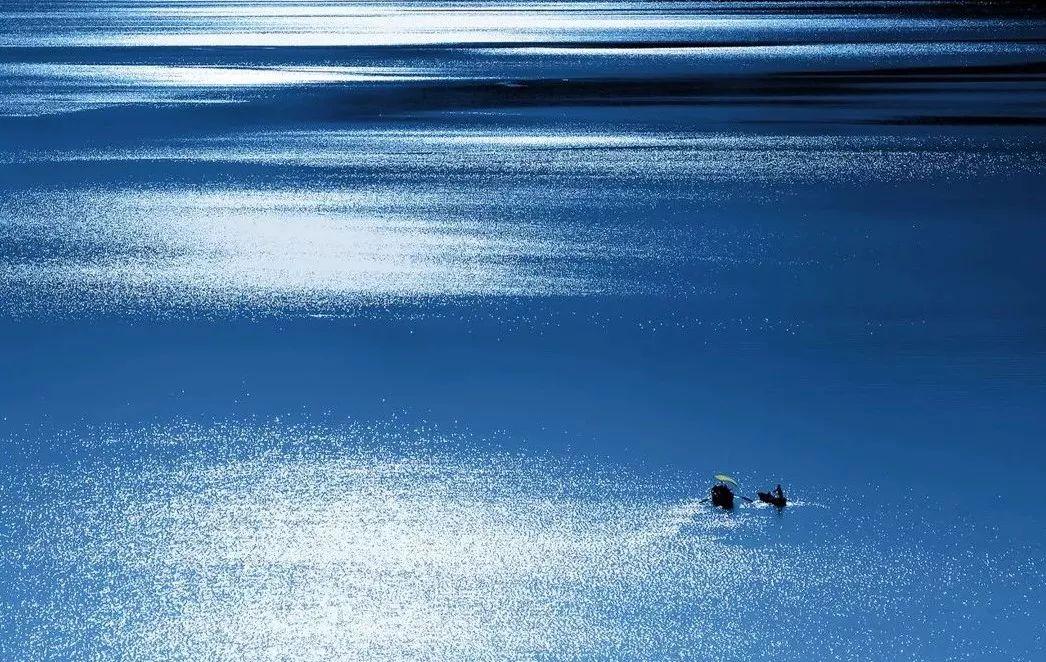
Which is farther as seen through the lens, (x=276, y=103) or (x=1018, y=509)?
(x=276, y=103)

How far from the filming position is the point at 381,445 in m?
4.18

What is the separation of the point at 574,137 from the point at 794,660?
7459mm

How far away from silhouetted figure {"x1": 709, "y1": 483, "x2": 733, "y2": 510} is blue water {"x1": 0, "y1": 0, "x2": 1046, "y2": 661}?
0.03 metres

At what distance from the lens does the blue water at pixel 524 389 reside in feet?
10.5

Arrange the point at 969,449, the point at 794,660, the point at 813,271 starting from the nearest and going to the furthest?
1. the point at 794,660
2. the point at 969,449
3. the point at 813,271

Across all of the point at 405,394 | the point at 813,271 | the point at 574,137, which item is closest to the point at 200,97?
the point at 574,137

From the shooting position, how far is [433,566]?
11.0ft

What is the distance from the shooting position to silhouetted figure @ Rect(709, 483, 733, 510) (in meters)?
3.67

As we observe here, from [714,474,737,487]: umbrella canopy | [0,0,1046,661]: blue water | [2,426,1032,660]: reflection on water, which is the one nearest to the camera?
[2,426,1032,660]: reflection on water

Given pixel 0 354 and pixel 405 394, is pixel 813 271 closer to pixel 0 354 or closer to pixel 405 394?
pixel 405 394

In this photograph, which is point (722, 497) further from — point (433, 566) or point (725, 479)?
point (433, 566)

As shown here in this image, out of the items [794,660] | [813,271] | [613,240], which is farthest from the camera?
[613,240]

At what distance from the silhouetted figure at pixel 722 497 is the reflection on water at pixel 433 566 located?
0.05 metres

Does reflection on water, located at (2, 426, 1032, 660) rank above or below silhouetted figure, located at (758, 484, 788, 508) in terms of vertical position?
below
